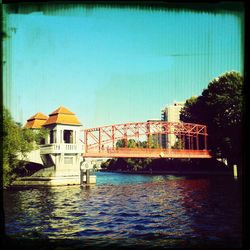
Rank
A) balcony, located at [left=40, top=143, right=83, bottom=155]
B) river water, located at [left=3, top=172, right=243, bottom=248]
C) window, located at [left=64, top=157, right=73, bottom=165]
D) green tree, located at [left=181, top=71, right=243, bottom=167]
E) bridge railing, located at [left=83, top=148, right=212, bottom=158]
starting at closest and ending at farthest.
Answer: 1. river water, located at [left=3, top=172, right=243, bottom=248]
2. balcony, located at [left=40, top=143, right=83, bottom=155]
3. window, located at [left=64, top=157, right=73, bottom=165]
4. bridge railing, located at [left=83, top=148, right=212, bottom=158]
5. green tree, located at [left=181, top=71, right=243, bottom=167]

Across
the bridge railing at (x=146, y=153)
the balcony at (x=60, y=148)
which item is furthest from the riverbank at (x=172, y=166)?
the balcony at (x=60, y=148)

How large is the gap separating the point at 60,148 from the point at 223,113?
76.6 ft

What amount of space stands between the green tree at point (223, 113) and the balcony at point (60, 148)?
20269 mm

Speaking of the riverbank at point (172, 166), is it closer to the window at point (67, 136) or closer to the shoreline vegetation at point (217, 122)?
the shoreline vegetation at point (217, 122)

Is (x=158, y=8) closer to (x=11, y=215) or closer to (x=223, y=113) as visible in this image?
(x=11, y=215)

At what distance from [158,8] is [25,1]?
7.91ft

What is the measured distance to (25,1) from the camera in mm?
5926

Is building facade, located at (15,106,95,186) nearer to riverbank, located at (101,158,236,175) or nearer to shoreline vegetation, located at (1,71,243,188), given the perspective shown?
shoreline vegetation, located at (1,71,243,188)

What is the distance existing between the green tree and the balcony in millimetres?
20269

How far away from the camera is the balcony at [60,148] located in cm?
3734

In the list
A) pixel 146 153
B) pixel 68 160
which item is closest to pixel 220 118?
pixel 146 153

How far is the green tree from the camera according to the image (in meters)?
44.8

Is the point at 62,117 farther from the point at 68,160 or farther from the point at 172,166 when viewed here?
the point at 172,166

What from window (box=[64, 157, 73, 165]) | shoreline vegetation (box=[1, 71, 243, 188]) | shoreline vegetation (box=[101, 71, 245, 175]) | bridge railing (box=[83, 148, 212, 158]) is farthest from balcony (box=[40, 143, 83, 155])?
shoreline vegetation (box=[101, 71, 245, 175])
